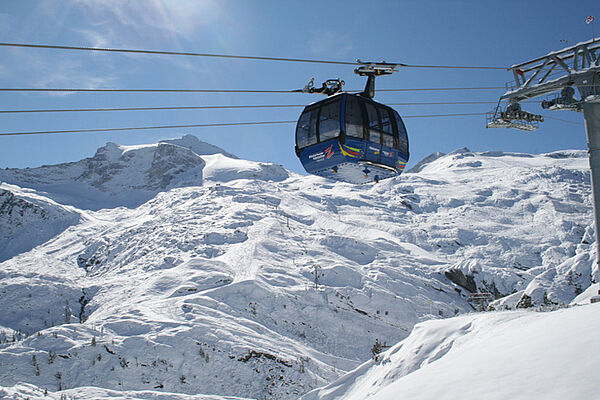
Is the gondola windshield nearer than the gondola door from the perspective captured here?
Yes

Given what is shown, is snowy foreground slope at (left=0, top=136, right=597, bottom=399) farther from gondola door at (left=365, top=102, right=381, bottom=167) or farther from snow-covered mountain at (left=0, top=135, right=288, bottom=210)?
gondola door at (left=365, top=102, right=381, bottom=167)

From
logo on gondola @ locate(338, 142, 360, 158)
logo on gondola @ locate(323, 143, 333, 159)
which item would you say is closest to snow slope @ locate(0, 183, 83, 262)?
logo on gondola @ locate(323, 143, 333, 159)

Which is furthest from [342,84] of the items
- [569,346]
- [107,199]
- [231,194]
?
[107,199]

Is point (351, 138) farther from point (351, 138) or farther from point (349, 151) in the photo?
point (349, 151)

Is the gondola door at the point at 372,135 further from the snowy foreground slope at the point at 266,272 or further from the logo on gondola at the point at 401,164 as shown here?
the snowy foreground slope at the point at 266,272

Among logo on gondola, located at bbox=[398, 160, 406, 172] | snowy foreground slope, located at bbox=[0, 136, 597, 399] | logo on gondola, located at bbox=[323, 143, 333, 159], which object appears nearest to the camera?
logo on gondola, located at bbox=[323, 143, 333, 159]

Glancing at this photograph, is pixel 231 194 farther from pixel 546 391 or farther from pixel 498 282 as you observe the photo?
pixel 546 391

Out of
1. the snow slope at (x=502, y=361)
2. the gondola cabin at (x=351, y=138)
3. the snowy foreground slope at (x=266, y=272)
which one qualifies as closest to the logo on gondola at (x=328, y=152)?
the gondola cabin at (x=351, y=138)
